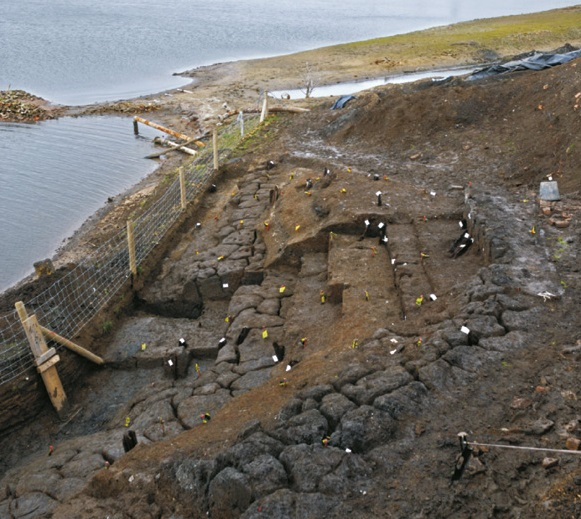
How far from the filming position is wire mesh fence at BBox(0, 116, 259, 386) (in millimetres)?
9555

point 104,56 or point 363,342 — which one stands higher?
point 104,56

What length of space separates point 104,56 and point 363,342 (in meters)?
40.9

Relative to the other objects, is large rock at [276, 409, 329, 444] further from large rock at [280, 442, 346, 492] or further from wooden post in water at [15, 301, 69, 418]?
wooden post in water at [15, 301, 69, 418]

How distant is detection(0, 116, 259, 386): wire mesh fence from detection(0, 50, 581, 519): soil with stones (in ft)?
1.93

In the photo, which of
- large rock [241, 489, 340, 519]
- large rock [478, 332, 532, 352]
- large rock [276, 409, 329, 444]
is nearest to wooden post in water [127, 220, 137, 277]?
large rock [276, 409, 329, 444]

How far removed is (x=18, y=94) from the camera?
32188 mm

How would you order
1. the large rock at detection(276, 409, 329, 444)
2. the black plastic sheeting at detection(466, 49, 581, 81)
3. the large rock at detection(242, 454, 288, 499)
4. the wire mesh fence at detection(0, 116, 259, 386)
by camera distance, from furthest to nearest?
1. the black plastic sheeting at detection(466, 49, 581, 81)
2. the wire mesh fence at detection(0, 116, 259, 386)
3. the large rock at detection(276, 409, 329, 444)
4. the large rock at detection(242, 454, 288, 499)

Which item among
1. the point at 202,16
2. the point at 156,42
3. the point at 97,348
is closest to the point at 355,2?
the point at 202,16

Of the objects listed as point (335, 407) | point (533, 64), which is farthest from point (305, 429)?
point (533, 64)

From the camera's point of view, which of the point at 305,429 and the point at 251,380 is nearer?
the point at 305,429

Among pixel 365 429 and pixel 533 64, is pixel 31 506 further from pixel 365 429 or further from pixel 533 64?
pixel 533 64

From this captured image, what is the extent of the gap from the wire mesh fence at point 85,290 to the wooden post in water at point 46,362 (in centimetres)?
20

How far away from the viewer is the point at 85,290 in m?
11.8

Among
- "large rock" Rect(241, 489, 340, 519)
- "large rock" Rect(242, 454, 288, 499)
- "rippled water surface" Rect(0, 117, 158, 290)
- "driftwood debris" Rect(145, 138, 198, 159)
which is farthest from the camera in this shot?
"driftwood debris" Rect(145, 138, 198, 159)
